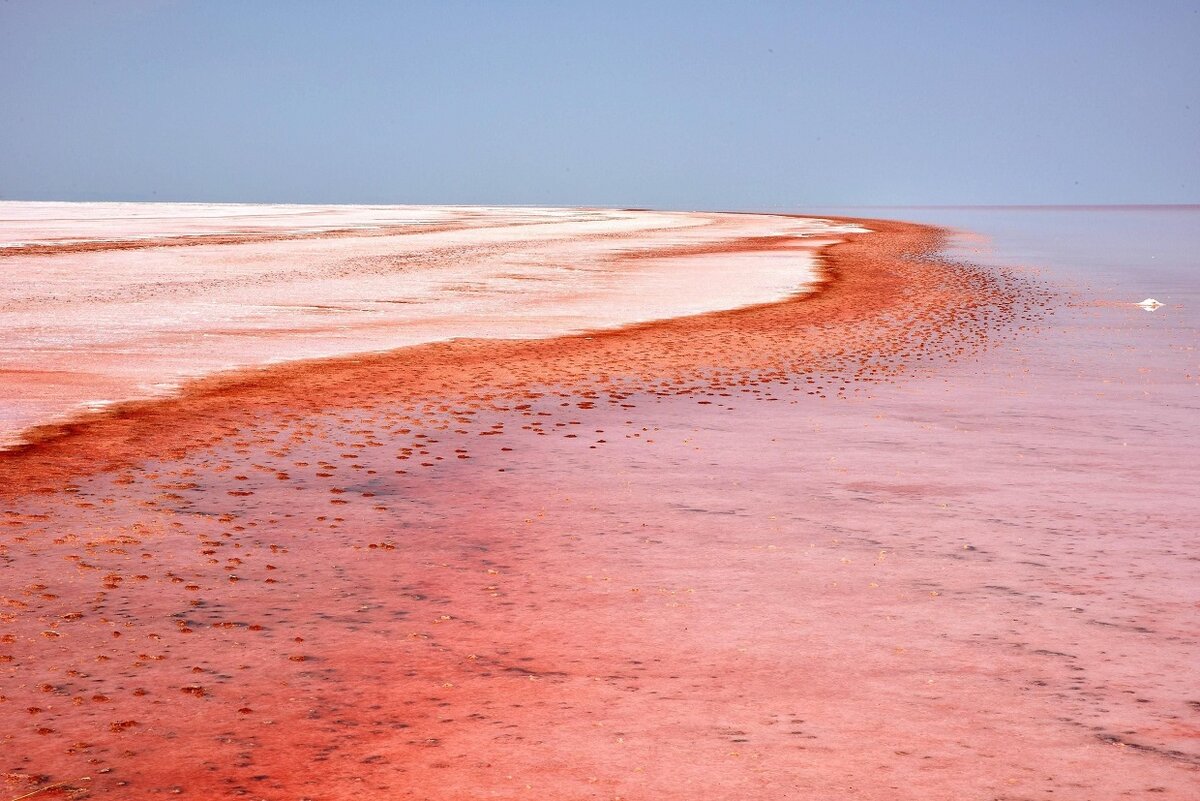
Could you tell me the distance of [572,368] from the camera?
15109 millimetres

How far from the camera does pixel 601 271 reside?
31750 millimetres

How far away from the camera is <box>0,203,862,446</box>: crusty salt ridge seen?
14.8m

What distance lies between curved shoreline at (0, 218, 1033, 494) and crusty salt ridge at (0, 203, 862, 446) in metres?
0.61

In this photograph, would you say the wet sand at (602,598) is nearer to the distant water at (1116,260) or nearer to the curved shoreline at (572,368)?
the curved shoreline at (572,368)

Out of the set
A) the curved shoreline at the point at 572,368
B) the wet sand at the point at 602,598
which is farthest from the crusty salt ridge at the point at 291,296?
the wet sand at the point at 602,598

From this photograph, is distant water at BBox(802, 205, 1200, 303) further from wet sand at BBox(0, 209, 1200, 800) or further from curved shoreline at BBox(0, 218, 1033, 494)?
wet sand at BBox(0, 209, 1200, 800)

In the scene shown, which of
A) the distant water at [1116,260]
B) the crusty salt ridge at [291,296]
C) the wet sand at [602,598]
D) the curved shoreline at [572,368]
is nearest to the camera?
the wet sand at [602,598]

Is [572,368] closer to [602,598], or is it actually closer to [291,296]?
[602,598]

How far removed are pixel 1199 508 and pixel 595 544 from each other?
12.9ft

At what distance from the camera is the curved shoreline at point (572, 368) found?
34.0ft

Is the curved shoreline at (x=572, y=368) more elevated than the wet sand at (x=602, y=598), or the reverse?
the curved shoreline at (x=572, y=368)

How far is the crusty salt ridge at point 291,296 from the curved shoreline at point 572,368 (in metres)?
0.61

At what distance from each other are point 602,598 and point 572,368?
8.66 meters

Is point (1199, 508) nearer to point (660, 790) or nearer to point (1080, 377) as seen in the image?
point (660, 790)
